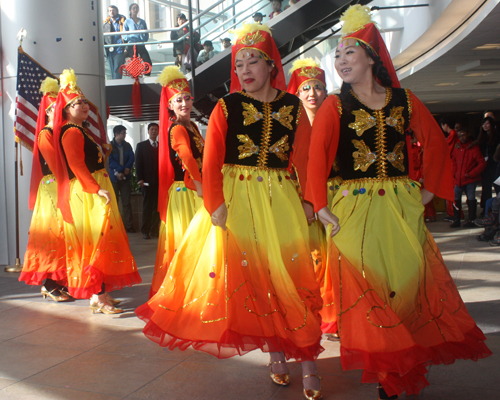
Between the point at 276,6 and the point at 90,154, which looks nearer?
the point at 90,154

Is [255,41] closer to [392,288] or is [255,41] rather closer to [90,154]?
[392,288]

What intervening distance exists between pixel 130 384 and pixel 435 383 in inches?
59.0

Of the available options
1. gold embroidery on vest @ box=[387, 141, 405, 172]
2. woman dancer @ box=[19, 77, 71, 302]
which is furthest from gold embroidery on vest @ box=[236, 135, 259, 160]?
woman dancer @ box=[19, 77, 71, 302]

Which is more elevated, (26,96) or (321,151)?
(26,96)

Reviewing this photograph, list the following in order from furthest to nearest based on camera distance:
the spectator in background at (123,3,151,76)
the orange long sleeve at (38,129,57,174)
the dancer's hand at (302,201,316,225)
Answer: the spectator in background at (123,3,151,76) → the orange long sleeve at (38,129,57,174) → the dancer's hand at (302,201,316,225)

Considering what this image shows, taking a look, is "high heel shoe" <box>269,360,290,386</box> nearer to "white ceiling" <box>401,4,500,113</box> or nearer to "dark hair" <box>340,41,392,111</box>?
"dark hair" <box>340,41,392,111</box>

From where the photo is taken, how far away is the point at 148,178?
891 centimetres

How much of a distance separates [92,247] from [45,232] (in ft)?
2.52

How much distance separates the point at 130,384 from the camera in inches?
107

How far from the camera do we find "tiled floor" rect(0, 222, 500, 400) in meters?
2.56

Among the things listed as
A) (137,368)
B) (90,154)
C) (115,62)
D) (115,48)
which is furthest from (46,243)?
→ (115,48)

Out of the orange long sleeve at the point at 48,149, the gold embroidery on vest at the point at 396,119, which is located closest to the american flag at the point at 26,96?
the orange long sleeve at the point at 48,149

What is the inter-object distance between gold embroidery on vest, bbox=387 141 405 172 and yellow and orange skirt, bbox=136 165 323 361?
1.75ft

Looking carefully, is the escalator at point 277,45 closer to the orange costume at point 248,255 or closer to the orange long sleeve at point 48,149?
the orange long sleeve at point 48,149
